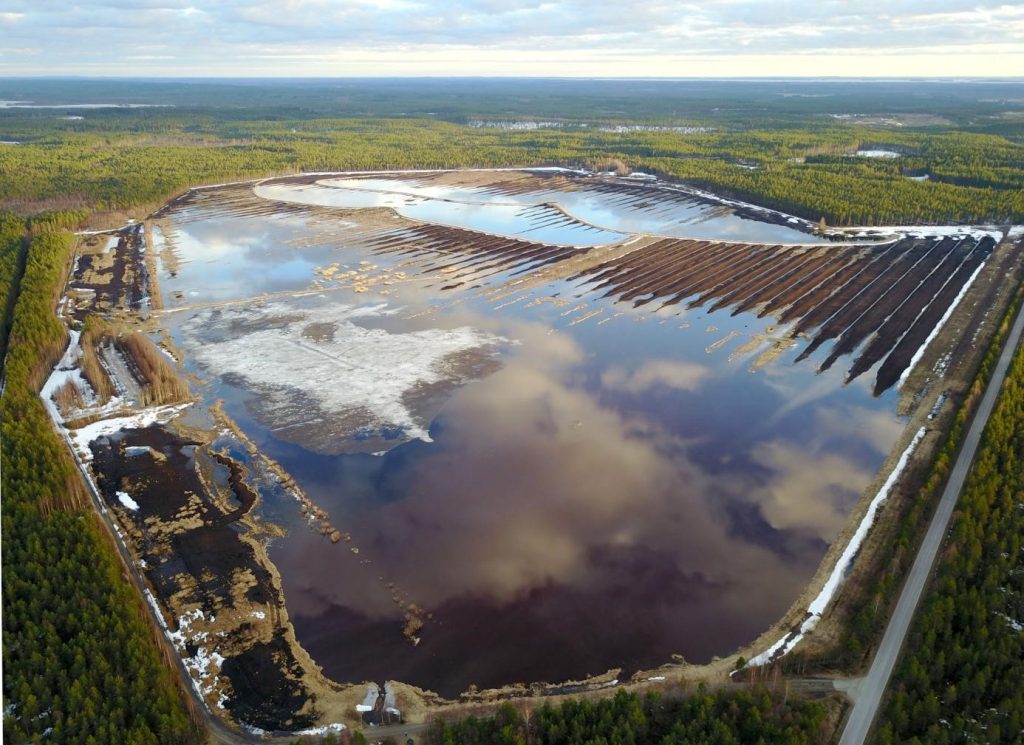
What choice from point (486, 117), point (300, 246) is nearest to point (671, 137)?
point (486, 117)

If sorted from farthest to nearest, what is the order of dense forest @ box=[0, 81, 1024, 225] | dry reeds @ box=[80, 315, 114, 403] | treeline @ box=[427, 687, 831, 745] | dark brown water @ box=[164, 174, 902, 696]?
dense forest @ box=[0, 81, 1024, 225], dry reeds @ box=[80, 315, 114, 403], dark brown water @ box=[164, 174, 902, 696], treeline @ box=[427, 687, 831, 745]

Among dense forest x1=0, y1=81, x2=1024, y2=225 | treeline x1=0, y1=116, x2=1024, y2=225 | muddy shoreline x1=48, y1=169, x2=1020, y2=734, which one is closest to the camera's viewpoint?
muddy shoreline x1=48, y1=169, x2=1020, y2=734

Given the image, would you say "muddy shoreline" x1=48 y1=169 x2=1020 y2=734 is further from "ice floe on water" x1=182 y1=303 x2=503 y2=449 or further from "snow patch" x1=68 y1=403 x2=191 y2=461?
"ice floe on water" x1=182 y1=303 x2=503 y2=449

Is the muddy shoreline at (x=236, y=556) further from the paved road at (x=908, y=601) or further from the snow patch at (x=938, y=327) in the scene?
the paved road at (x=908, y=601)

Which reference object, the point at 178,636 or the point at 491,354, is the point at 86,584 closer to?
the point at 178,636

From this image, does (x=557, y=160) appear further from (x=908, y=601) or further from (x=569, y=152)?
(x=908, y=601)

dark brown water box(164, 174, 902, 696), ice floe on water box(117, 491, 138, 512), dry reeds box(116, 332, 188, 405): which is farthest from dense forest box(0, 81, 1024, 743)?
dry reeds box(116, 332, 188, 405)
